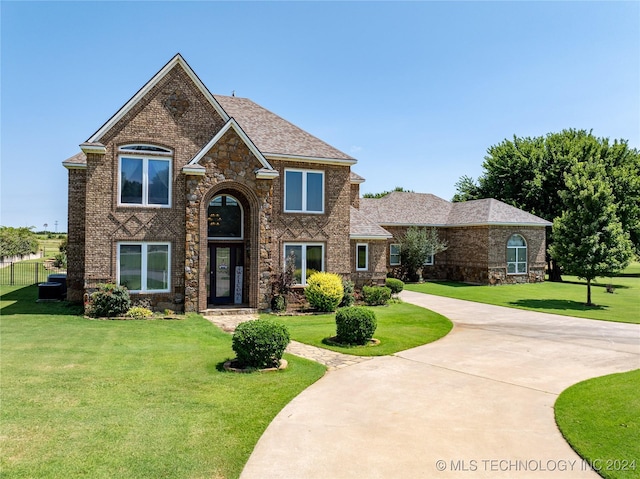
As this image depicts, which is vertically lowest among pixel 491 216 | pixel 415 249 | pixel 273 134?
pixel 415 249

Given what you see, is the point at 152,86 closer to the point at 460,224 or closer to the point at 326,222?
the point at 326,222

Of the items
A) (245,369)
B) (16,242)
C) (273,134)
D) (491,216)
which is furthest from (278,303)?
(16,242)

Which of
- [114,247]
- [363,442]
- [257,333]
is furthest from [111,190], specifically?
[363,442]

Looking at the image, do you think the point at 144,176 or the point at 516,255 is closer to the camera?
the point at 144,176

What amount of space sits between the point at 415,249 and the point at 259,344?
2503cm

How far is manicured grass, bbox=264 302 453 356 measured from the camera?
514 inches

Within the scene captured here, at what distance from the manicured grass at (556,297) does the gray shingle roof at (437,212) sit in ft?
16.7

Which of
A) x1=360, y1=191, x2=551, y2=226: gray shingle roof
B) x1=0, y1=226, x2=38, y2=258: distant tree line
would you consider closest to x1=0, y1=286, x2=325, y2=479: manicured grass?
x1=360, y1=191, x2=551, y2=226: gray shingle roof

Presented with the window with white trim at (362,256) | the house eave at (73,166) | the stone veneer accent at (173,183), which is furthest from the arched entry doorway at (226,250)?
the window with white trim at (362,256)

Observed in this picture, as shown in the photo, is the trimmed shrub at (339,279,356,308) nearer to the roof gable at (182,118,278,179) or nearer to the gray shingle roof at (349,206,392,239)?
the gray shingle roof at (349,206,392,239)

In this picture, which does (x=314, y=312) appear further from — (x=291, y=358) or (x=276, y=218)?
(x=291, y=358)

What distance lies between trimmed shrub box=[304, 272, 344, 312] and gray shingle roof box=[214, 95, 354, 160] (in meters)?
5.95

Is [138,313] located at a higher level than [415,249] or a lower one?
lower

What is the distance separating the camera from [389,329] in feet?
52.5
